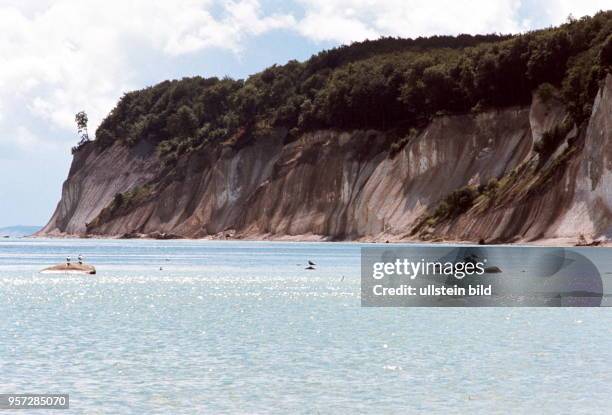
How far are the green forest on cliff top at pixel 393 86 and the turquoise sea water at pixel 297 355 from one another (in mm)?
68650

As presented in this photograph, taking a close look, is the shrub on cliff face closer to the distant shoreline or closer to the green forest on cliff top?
the green forest on cliff top

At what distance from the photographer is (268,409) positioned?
67.7 ft

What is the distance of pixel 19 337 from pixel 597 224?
244 feet

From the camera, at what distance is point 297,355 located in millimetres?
27547

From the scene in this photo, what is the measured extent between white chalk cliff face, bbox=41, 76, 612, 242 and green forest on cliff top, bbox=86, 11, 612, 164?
7.76 ft

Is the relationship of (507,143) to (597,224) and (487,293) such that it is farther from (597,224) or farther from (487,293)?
(487,293)

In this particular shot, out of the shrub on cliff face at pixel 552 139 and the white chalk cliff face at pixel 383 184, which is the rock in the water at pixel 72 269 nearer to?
the white chalk cliff face at pixel 383 184

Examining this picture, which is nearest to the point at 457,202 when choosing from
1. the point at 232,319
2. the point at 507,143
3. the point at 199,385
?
the point at 507,143

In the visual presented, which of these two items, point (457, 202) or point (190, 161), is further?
point (190, 161)

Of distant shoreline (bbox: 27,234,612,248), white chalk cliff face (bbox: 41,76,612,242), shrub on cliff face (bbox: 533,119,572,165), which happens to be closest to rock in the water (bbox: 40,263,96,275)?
distant shoreline (bbox: 27,234,612,248)

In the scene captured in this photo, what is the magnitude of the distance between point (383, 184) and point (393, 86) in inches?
594

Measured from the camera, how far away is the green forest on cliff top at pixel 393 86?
116375 millimetres

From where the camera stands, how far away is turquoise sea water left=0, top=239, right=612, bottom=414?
2153 cm

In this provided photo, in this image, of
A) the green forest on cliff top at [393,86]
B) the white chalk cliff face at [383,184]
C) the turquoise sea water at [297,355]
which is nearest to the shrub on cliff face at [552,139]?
the white chalk cliff face at [383,184]
